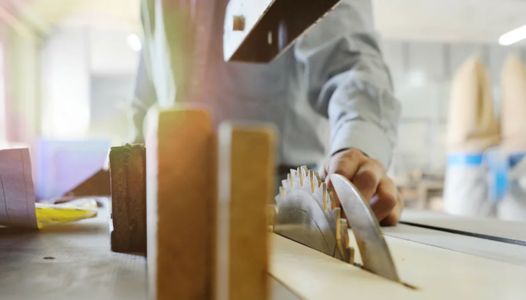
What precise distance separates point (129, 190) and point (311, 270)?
199 millimetres

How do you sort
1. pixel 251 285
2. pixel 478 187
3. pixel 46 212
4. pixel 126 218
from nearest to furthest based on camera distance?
pixel 251 285, pixel 126 218, pixel 46 212, pixel 478 187

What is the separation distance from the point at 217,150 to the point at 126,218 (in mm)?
311

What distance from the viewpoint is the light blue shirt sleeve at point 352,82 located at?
0.85 metres

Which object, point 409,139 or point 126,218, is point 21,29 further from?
point 126,218

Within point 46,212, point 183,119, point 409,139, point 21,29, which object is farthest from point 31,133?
point 183,119

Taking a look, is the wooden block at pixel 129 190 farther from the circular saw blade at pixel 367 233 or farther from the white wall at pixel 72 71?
the white wall at pixel 72 71

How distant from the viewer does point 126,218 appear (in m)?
0.50

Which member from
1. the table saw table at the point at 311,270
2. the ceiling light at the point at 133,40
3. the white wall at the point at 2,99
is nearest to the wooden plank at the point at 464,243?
the table saw table at the point at 311,270

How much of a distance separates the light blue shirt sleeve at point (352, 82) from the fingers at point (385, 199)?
4.7 inches

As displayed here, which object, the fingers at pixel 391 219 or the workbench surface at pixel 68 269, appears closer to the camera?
the workbench surface at pixel 68 269

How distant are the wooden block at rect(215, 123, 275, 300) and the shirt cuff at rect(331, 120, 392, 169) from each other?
0.56 meters

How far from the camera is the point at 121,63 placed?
5.17m

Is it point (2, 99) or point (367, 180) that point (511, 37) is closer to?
point (2, 99)

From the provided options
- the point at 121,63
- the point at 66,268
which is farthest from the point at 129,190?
the point at 121,63
